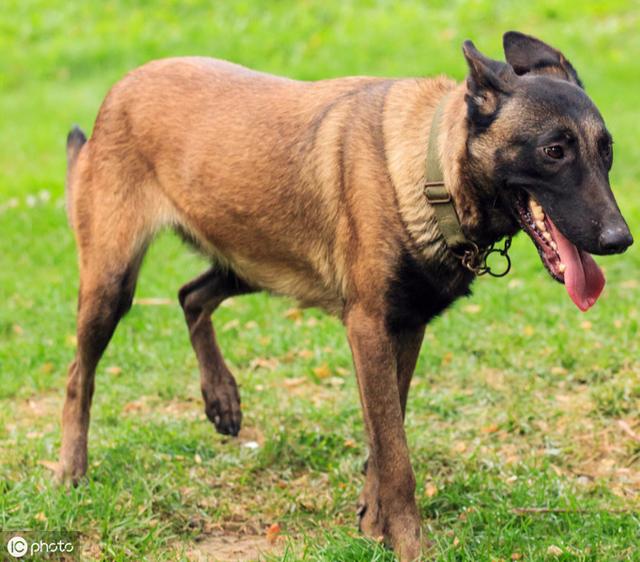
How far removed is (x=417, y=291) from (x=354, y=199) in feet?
1.45

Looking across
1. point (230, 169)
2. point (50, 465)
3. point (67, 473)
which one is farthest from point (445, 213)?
point (50, 465)

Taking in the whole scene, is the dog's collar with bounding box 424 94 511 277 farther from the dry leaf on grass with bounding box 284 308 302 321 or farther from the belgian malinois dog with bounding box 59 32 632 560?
the dry leaf on grass with bounding box 284 308 302 321

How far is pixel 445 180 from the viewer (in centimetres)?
401

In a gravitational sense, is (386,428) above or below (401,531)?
above

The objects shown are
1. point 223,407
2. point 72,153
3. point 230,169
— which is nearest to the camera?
point 230,169

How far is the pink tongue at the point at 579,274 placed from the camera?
12.3 feet

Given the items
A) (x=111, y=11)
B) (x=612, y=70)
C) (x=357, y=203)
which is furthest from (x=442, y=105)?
(x=111, y=11)

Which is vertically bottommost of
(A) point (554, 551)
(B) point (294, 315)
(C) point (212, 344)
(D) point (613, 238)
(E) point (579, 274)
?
(B) point (294, 315)

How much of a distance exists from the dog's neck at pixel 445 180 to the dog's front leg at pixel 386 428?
1.21ft

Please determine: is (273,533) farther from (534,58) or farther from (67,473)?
(534,58)

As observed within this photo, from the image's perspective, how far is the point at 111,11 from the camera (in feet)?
53.4

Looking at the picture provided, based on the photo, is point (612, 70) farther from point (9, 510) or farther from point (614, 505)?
point (9, 510)

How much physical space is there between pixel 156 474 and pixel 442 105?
2056mm

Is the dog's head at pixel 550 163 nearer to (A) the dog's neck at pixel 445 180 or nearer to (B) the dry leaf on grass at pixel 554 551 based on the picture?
(A) the dog's neck at pixel 445 180
